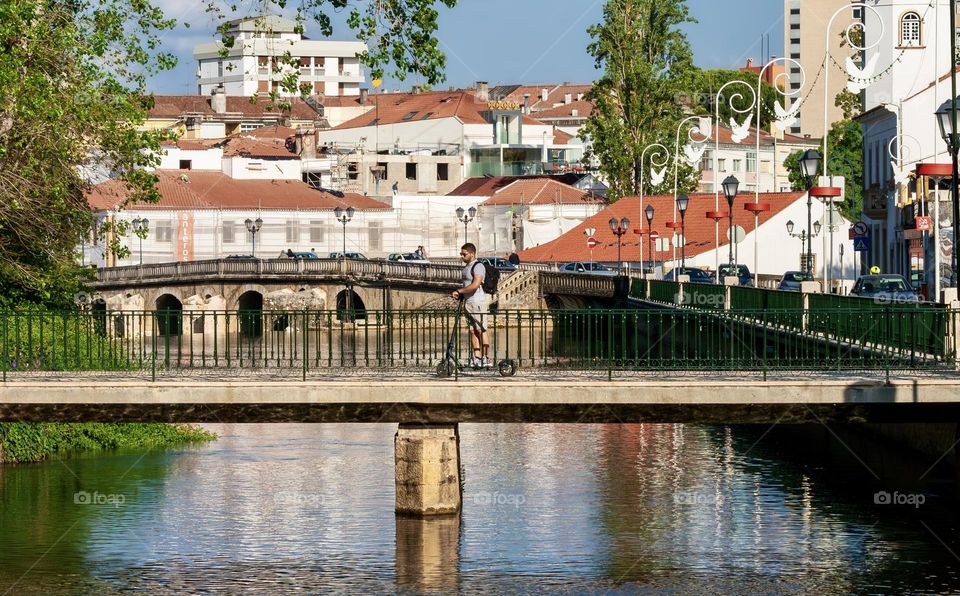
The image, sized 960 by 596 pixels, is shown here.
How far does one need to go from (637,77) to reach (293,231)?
2727 cm

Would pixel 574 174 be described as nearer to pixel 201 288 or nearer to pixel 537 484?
pixel 201 288

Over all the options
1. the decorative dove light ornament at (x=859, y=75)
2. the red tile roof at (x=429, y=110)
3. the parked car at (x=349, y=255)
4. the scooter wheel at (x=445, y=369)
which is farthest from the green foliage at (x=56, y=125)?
the red tile roof at (x=429, y=110)

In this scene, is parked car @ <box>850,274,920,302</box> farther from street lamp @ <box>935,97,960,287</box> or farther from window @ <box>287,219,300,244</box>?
window @ <box>287,219,300,244</box>

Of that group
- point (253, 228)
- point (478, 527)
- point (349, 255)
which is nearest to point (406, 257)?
point (349, 255)

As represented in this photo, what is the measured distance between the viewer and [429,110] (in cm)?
13838

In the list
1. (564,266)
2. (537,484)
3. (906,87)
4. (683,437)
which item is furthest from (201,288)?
(537,484)

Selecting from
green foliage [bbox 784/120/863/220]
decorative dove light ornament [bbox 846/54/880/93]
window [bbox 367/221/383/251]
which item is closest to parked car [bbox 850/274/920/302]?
decorative dove light ornament [bbox 846/54/880/93]

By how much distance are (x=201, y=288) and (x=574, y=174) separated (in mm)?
40163

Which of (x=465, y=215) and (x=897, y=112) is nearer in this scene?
(x=897, y=112)

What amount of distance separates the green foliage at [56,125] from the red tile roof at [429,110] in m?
97.3

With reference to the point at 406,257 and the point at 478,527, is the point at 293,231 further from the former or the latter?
the point at 478,527

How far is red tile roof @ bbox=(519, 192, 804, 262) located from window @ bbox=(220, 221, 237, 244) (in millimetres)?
18057

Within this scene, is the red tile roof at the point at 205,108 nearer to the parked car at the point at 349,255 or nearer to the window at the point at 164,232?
the parked car at the point at 349,255

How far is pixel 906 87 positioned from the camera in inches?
2938
